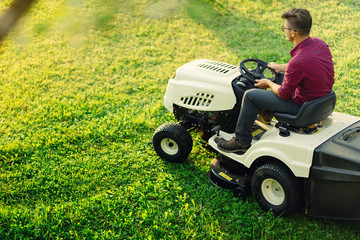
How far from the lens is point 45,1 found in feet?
32.4

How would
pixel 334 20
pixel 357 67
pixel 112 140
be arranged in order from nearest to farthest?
pixel 112 140
pixel 357 67
pixel 334 20

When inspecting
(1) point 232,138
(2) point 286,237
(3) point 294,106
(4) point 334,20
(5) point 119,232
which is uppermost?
(3) point 294,106

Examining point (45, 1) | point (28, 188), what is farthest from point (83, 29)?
point (28, 188)

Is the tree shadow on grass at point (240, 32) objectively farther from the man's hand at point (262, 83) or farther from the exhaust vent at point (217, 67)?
the man's hand at point (262, 83)

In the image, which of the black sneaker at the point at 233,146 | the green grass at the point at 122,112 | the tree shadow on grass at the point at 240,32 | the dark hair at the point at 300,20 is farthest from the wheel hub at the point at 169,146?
the tree shadow on grass at the point at 240,32

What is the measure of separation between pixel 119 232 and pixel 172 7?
702 centimetres

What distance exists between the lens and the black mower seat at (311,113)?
3572 millimetres

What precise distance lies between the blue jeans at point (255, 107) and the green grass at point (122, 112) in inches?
28.2

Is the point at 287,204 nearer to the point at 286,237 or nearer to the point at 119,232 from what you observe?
the point at 286,237

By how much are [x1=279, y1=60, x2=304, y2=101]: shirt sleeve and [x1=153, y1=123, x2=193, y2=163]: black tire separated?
130 cm

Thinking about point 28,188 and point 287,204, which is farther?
point 28,188

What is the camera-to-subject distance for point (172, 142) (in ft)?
15.4

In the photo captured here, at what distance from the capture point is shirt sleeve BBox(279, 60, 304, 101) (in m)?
3.51

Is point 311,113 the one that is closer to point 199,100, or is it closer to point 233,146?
point 233,146
